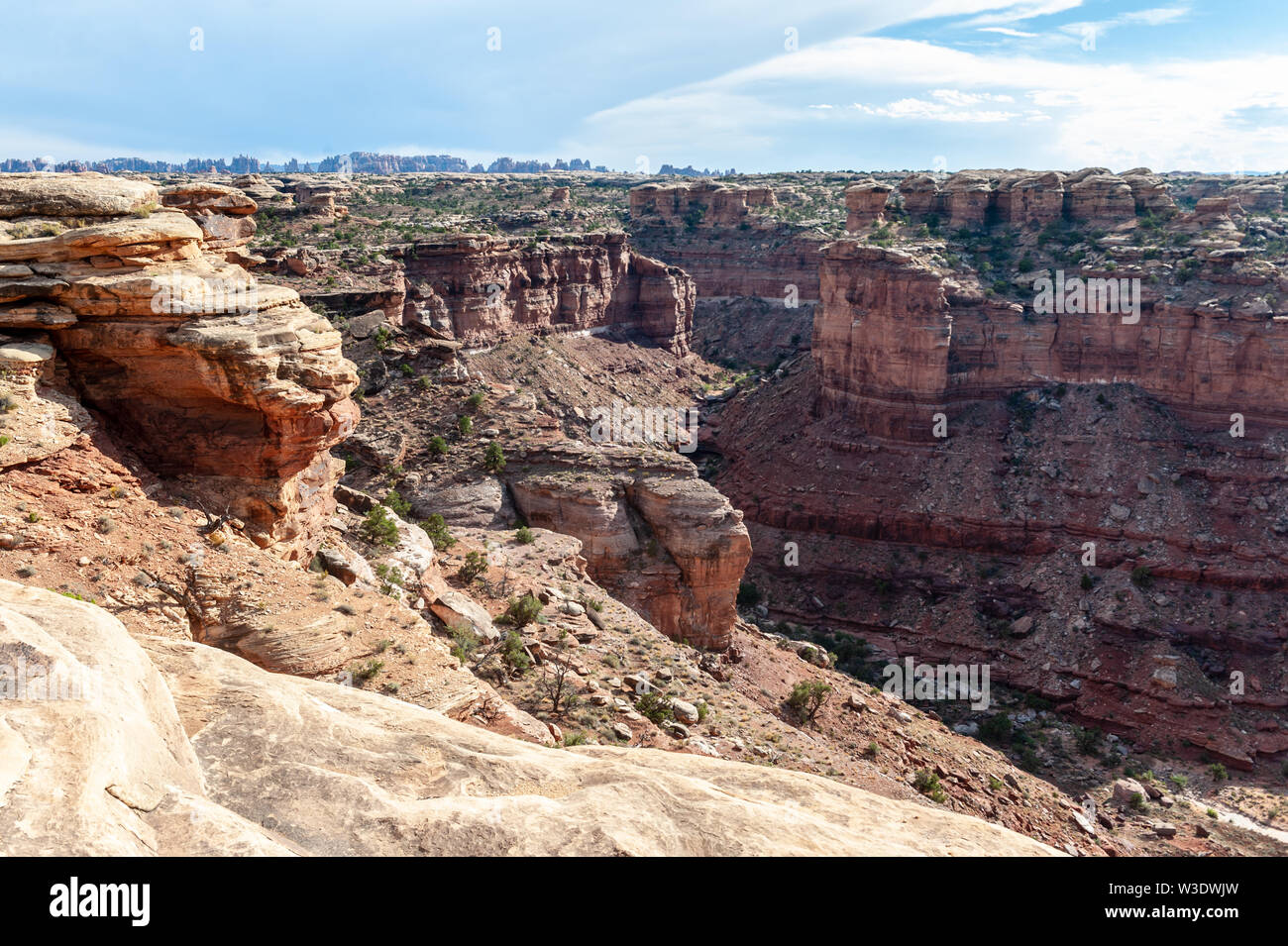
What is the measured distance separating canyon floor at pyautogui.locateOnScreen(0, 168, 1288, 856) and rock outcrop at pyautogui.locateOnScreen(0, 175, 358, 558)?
0.08 metres

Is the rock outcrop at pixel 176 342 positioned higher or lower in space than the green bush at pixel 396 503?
higher

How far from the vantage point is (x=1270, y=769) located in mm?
38625

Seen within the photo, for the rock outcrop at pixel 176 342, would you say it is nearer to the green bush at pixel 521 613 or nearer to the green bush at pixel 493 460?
the green bush at pixel 521 613

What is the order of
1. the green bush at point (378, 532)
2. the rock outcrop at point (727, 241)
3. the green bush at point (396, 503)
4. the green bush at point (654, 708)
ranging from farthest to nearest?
1. the rock outcrop at point (727, 241)
2. the green bush at point (396, 503)
3. the green bush at point (378, 532)
4. the green bush at point (654, 708)

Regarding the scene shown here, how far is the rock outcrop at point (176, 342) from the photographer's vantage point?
17.8m

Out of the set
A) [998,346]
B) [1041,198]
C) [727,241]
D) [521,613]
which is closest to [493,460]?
[521,613]

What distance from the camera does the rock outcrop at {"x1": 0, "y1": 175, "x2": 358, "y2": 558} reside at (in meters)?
17.8

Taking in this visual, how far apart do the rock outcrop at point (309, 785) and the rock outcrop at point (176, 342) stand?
7.10 meters

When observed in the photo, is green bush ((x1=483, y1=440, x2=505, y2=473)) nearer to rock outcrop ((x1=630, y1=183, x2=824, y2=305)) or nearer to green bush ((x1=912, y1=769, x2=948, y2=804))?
green bush ((x1=912, y1=769, x2=948, y2=804))

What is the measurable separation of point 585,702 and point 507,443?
45.2 ft

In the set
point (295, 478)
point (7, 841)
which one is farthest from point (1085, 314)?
point (7, 841)

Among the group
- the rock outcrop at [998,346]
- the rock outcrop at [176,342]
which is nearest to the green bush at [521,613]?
the rock outcrop at [176,342]

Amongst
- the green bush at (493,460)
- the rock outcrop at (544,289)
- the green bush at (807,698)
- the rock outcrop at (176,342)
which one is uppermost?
the rock outcrop at (544,289)
